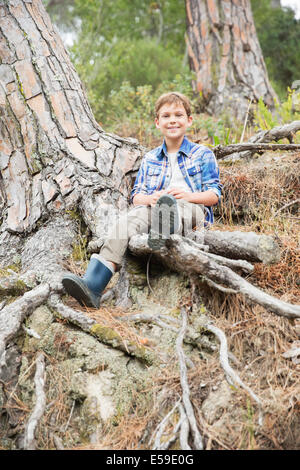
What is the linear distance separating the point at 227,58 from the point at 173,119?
3218mm

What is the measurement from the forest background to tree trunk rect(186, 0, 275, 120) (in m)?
0.22

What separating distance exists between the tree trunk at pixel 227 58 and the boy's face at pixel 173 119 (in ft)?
8.90

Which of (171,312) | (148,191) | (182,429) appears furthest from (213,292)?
(148,191)

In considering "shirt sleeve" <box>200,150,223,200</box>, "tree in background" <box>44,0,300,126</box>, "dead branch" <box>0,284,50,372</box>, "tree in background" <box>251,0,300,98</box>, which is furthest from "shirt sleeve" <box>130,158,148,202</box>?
"tree in background" <box>251,0,300,98</box>

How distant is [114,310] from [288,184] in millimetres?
1826

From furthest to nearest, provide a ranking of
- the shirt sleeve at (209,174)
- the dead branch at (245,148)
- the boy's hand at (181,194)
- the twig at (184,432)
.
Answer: the dead branch at (245,148)
the shirt sleeve at (209,174)
the boy's hand at (181,194)
the twig at (184,432)

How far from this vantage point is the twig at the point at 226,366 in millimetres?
1824

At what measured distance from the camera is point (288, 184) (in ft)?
11.0

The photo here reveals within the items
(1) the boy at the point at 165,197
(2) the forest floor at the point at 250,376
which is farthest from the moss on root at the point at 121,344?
(1) the boy at the point at 165,197

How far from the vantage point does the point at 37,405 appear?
6.47 ft

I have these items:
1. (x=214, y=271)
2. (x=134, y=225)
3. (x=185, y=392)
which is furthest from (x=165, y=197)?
(x=185, y=392)

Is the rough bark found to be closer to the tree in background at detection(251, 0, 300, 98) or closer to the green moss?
the green moss

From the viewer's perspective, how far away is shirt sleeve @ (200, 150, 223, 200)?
2.97 meters

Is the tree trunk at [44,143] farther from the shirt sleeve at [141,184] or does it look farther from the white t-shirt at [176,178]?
the white t-shirt at [176,178]
